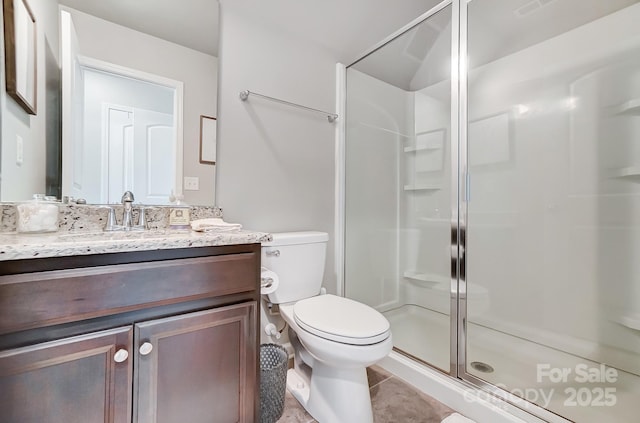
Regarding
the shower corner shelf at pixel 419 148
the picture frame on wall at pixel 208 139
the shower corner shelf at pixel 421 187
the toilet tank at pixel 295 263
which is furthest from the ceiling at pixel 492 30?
the toilet tank at pixel 295 263

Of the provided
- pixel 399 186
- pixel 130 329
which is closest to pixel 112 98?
pixel 130 329

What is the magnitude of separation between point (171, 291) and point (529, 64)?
7.20ft

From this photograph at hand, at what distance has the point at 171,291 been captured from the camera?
0.83 metres

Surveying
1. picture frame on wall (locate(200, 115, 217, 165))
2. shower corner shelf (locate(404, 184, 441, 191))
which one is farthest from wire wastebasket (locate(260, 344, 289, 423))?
shower corner shelf (locate(404, 184, 441, 191))

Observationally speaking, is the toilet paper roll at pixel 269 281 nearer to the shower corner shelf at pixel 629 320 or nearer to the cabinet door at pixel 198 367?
the cabinet door at pixel 198 367

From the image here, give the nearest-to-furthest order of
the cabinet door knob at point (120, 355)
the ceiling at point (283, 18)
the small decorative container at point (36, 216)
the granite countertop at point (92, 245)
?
the granite countertop at point (92, 245), the cabinet door knob at point (120, 355), the small decorative container at point (36, 216), the ceiling at point (283, 18)

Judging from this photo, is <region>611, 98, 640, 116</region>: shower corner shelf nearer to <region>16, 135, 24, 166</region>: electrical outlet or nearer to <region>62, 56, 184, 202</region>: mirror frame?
<region>62, 56, 184, 202</region>: mirror frame

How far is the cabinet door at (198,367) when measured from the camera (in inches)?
31.1

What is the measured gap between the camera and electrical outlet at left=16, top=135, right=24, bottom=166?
100cm

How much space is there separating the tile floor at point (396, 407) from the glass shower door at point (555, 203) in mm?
245

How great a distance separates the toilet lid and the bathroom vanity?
265 mm

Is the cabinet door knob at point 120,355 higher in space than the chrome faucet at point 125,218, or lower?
lower

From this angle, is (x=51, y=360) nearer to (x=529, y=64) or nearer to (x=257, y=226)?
(x=257, y=226)

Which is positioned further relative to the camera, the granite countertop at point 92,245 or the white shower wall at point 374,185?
the white shower wall at point 374,185
